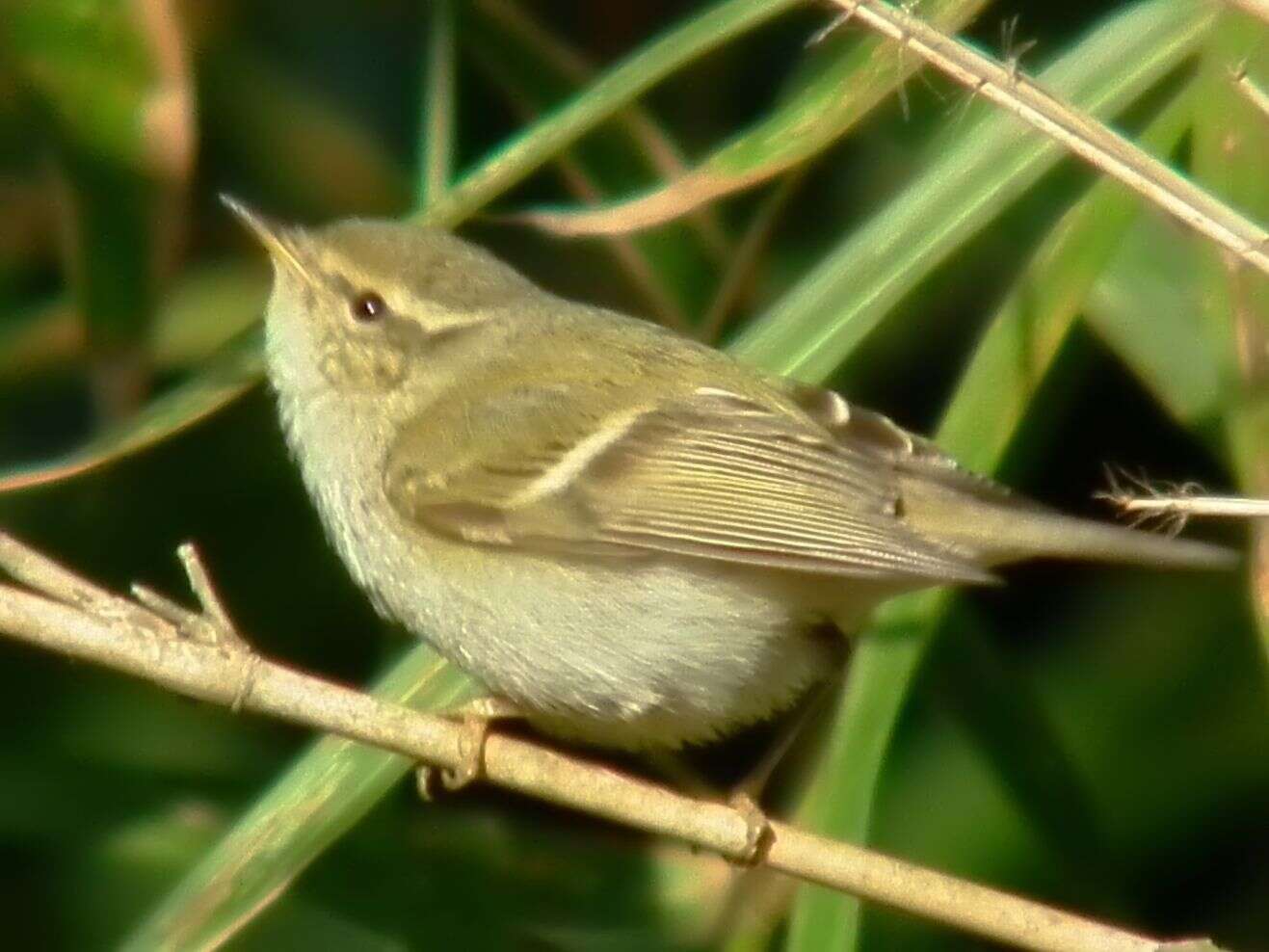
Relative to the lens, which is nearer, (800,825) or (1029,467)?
(800,825)

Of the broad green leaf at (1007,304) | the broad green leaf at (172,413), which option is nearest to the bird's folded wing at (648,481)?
the broad green leaf at (1007,304)

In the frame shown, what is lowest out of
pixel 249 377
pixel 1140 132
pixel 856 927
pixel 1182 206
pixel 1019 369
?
pixel 856 927

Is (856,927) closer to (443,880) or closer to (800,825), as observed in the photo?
(800,825)

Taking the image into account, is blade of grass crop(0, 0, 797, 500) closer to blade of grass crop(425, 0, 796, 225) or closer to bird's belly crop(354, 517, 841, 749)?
blade of grass crop(425, 0, 796, 225)

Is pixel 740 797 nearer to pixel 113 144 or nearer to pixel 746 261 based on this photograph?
pixel 746 261

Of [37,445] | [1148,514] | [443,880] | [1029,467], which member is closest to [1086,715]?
[1029,467]
